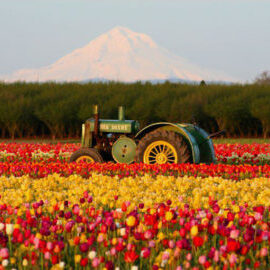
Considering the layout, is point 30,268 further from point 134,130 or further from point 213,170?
point 134,130

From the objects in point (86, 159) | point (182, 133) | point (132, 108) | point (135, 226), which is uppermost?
point (132, 108)

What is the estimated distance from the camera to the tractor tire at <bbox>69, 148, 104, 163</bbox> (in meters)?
10.1

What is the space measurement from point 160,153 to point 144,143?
392 millimetres

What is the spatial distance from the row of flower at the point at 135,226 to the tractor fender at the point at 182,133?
1774 mm

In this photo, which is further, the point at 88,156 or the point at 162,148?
the point at 88,156

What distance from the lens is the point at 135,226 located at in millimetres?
3875

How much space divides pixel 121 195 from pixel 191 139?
136 inches

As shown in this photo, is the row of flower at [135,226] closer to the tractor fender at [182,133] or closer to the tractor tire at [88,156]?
the tractor fender at [182,133]

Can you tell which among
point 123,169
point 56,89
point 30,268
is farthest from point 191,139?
point 56,89

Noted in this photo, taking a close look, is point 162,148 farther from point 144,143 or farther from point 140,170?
point 140,170

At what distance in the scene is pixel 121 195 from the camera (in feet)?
20.0

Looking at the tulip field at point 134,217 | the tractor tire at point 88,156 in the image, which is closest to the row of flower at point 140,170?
the tulip field at point 134,217

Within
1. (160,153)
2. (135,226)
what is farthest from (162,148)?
(135,226)

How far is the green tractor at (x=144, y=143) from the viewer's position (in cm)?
929
